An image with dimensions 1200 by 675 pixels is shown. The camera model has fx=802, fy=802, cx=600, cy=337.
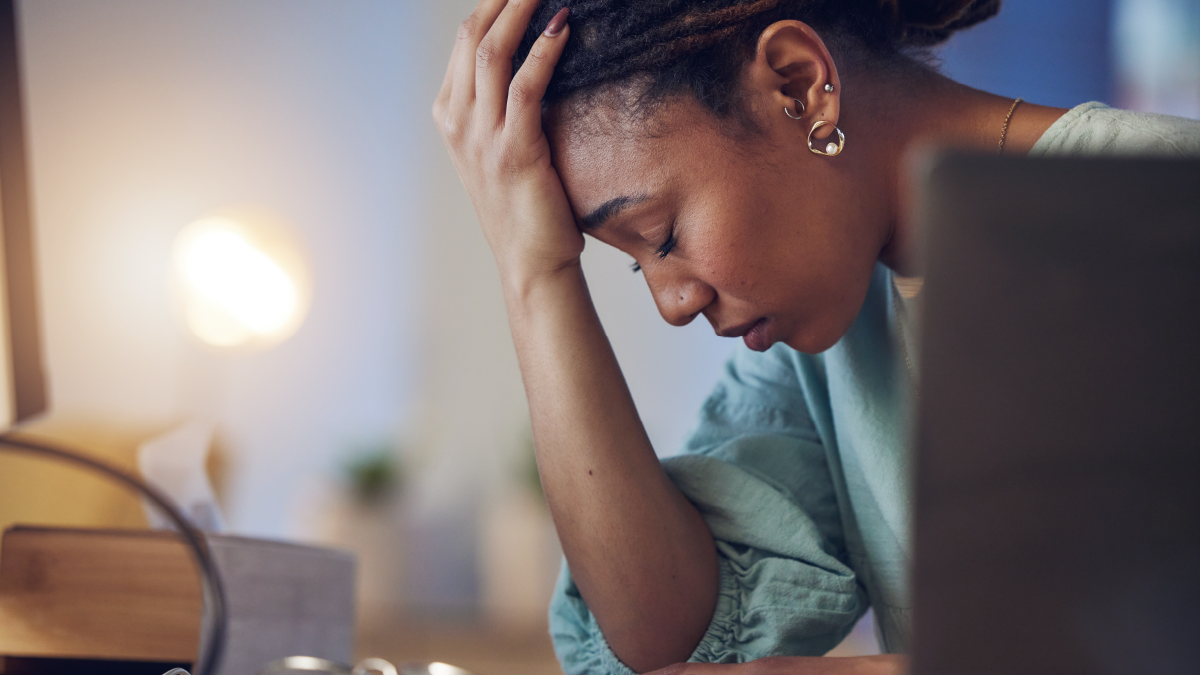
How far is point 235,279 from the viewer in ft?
6.56

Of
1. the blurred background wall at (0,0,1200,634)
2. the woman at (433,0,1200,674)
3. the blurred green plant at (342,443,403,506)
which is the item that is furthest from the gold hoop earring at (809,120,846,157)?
the blurred green plant at (342,443,403,506)

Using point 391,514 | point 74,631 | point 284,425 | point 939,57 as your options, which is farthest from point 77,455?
point 284,425

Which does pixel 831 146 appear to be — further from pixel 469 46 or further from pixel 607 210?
pixel 469 46

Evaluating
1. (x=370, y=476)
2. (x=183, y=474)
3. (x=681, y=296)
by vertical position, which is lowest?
(x=370, y=476)

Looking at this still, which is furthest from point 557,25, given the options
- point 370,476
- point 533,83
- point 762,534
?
point 370,476

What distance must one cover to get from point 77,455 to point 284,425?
1.90 m

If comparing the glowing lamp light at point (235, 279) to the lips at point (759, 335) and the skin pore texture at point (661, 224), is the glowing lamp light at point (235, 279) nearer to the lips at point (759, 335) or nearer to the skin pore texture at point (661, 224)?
the skin pore texture at point (661, 224)

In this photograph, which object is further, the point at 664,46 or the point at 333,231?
the point at 333,231

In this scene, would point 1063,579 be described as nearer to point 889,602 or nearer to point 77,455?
point 77,455

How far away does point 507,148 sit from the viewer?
62 cm

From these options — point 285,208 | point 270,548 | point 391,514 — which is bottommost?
point 391,514

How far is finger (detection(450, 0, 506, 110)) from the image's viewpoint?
2.13ft

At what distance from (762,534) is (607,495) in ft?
0.40

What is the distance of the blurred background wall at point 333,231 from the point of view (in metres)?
2.12
